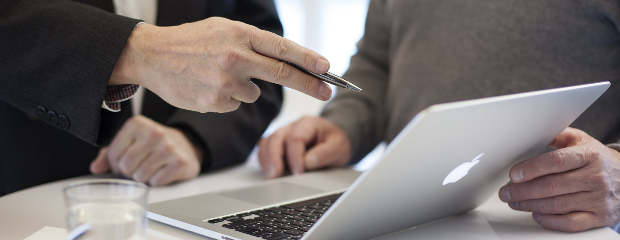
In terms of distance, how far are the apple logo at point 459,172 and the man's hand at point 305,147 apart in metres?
0.51

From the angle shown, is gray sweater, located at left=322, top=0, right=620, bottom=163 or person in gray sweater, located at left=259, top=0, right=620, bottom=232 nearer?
person in gray sweater, located at left=259, top=0, right=620, bottom=232

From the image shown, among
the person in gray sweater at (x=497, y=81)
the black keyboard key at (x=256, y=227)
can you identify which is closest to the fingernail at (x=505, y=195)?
the person in gray sweater at (x=497, y=81)

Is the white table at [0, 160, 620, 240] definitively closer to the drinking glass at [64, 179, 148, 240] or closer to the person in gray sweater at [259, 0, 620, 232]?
the person in gray sweater at [259, 0, 620, 232]

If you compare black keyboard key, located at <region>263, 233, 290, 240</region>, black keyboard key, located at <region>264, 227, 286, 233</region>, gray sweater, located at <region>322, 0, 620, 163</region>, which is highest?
gray sweater, located at <region>322, 0, 620, 163</region>

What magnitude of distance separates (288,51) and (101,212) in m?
0.29

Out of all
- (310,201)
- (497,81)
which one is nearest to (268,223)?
(310,201)

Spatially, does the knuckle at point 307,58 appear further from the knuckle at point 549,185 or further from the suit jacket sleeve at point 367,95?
the suit jacket sleeve at point 367,95

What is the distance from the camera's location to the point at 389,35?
142 cm

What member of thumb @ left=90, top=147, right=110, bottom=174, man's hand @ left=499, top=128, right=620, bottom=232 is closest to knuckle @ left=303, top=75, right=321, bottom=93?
man's hand @ left=499, top=128, right=620, bottom=232

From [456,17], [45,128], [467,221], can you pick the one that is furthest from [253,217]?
[456,17]

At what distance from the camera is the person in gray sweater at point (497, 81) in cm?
68

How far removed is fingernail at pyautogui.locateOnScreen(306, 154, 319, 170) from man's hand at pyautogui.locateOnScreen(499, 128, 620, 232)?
1.61 feet

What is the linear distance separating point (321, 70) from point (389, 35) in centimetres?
84

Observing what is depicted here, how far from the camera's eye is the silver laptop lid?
1.49 feet
